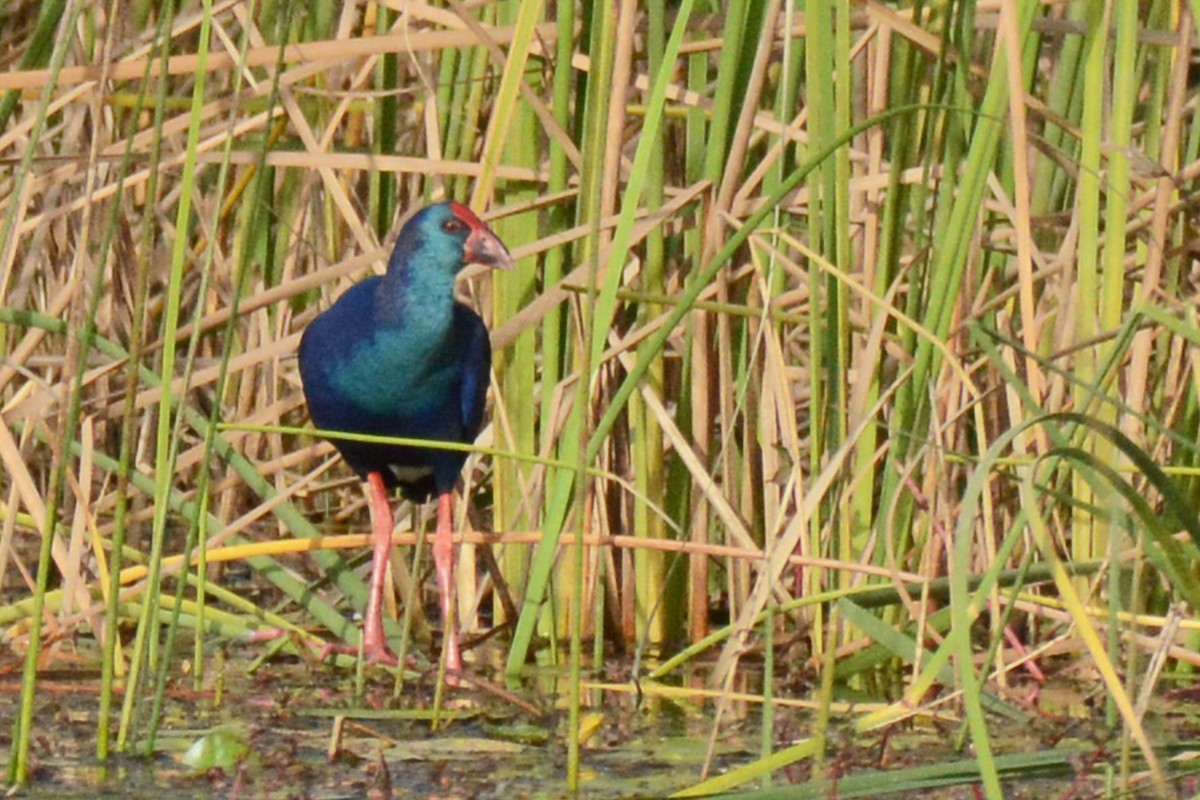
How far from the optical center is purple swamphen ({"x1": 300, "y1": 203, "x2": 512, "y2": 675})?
308 centimetres

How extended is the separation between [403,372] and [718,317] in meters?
0.56

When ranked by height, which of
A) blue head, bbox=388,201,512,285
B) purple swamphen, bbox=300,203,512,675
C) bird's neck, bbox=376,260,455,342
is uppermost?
blue head, bbox=388,201,512,285

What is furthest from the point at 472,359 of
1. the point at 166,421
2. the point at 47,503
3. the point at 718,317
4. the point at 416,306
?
the point at 47,503

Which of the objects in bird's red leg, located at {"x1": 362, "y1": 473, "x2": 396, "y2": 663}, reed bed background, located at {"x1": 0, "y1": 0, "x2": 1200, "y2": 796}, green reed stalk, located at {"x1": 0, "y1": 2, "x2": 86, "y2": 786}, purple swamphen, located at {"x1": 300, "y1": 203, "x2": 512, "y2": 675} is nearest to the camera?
green reed stalk, located at {"x1": 0, "y1": 2, "x2": 86, "y2": 786}

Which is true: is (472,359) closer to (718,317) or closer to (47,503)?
(718,317)

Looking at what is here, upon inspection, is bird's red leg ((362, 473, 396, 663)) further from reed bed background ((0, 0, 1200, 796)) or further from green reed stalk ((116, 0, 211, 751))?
green reed stalk ((116, 0, 211, 751))

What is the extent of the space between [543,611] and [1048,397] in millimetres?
907

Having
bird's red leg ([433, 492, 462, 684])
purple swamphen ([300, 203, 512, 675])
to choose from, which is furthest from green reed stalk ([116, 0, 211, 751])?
purple swamphen ([300, 203, 512, 675])

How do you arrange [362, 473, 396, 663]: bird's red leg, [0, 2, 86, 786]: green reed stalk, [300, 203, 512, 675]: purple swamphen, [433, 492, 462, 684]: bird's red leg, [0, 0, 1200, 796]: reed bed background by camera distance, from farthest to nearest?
1. [300, 203, 512, 675]: purple swamphen
2. [362, 473, 396, 663]: bird's red leg
3. [433, 492, 462, 684]: bird's red leg
4. [0, 0, 1200, 796]: reed bed background
5. [0, 2, 86, 786]: green reed stalk

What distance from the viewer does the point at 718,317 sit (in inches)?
113

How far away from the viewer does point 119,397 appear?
317 centimetres

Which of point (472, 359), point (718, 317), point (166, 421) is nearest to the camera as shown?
point (166, 421)

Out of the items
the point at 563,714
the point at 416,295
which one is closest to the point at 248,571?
the point at 416,295

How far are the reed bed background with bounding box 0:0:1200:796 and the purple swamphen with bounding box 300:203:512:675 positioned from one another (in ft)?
0.21
